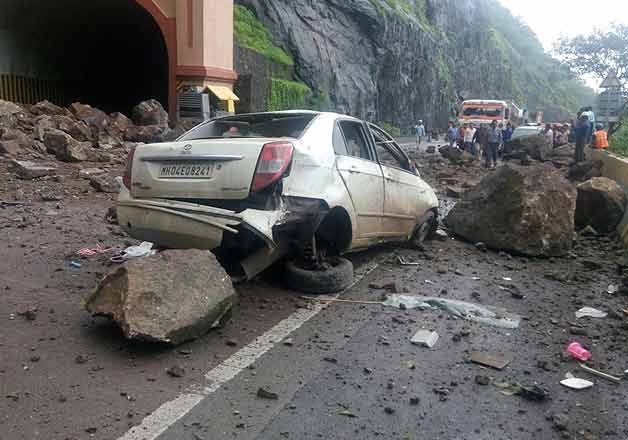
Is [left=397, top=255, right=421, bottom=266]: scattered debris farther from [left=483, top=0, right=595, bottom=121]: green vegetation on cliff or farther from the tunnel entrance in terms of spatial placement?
[left=483, top=0, right=595, bottom=121]: green vegetation on cliff

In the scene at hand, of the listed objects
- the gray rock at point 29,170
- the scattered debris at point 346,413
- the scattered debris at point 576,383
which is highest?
the gray rock at point 29,170

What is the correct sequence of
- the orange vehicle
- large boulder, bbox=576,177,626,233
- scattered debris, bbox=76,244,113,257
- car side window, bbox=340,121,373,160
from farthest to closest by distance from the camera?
1. the orange vehicle
2. large boulder, bbox=576,177,626,233
3. scattered debris, bbox=76,244,113,257
4. car side window, bbox=340,121,373,160

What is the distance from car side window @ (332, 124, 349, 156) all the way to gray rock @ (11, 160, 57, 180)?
20.5ft

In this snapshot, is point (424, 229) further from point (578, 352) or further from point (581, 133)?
point (581, 133)

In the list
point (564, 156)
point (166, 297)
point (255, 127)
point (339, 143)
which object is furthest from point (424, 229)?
point (564, 156)

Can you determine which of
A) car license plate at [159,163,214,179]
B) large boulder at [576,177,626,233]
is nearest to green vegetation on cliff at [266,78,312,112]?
large boulder at [576,177,626,233]

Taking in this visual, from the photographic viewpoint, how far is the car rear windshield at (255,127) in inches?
203

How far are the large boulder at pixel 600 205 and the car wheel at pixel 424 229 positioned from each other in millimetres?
2860

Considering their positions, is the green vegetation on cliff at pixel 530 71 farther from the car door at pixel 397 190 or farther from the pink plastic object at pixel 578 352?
the pink plastic object at pixel 578 352

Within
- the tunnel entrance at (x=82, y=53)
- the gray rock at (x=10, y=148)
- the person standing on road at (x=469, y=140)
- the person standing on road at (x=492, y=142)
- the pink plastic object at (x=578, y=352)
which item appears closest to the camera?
the pink plastic object at (x=578, y=352)

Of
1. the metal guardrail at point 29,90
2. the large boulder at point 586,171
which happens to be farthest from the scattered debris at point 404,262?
the metal guardrail at point 29,90

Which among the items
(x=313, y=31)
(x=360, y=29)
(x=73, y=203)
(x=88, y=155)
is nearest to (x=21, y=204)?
(x=73, y=203)

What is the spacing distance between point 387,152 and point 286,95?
2223cm

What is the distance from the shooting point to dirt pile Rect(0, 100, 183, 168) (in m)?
11.0
